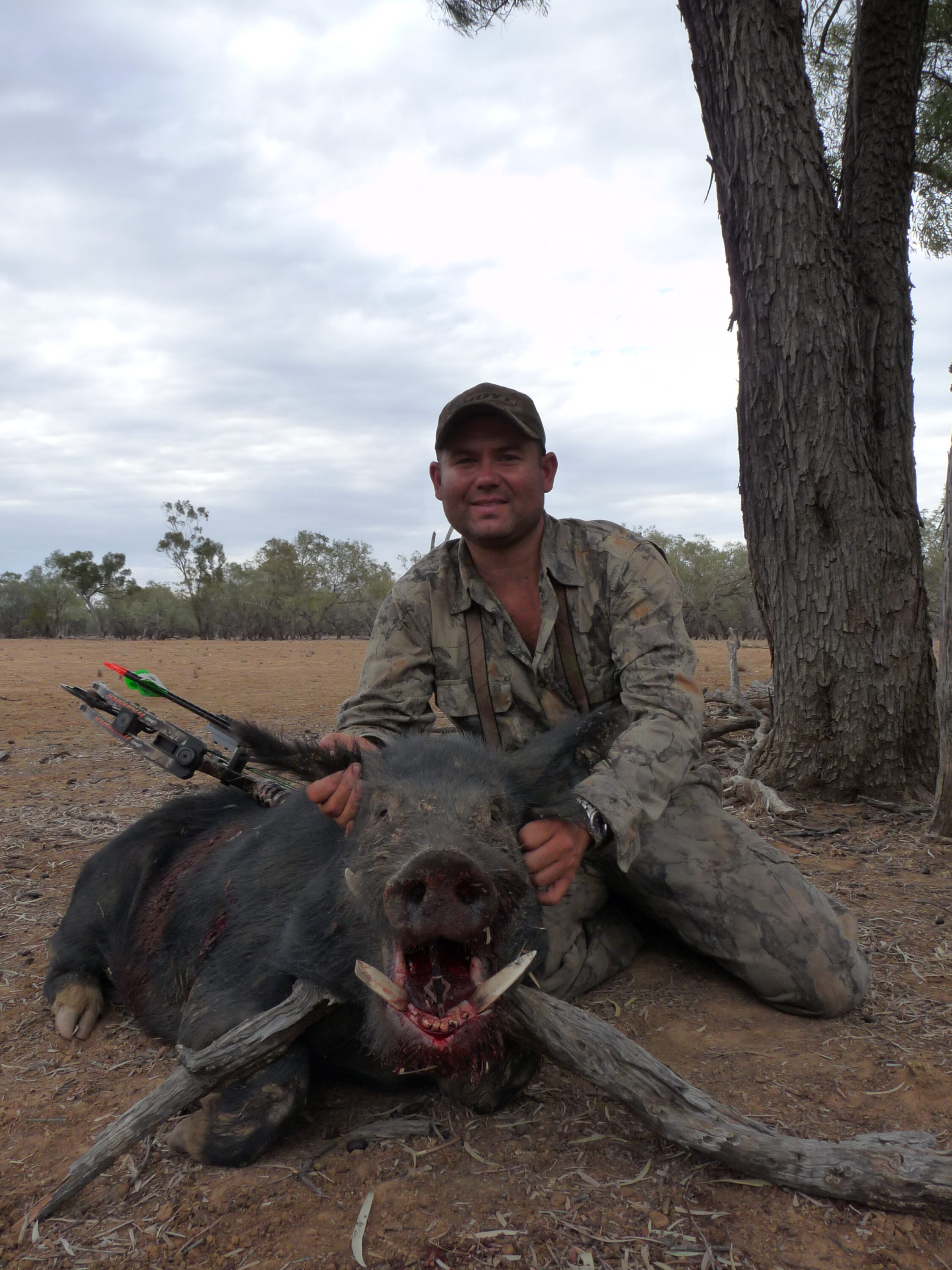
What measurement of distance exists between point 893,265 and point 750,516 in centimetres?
184

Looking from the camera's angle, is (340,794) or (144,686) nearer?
(340,794)

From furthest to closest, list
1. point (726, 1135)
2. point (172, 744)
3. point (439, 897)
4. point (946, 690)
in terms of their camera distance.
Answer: point (946, 690) < point (172, 744) < point (726, 1135) < point (439, 897)

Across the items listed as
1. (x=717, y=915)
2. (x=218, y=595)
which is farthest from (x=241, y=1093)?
(x=218, y=595)

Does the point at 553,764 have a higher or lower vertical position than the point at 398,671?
lower

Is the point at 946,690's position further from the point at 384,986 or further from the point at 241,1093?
the point at 241,1093

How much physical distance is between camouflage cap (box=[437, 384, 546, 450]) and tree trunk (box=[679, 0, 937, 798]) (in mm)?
2343

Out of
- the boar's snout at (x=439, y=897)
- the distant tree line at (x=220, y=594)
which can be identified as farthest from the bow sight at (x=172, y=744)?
the distant tree line at (x=220, y=594)

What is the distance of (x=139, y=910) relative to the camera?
10.6ft

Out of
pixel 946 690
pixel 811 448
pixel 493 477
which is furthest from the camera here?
pixel 811 448

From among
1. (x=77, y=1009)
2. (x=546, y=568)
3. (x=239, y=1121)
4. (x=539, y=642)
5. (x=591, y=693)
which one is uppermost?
(x=546, y=568)

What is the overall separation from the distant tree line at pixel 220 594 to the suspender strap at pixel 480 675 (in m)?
41.7

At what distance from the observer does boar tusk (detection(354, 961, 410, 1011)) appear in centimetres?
187

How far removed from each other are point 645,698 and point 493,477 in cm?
107

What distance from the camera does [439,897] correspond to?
71.5 inches
